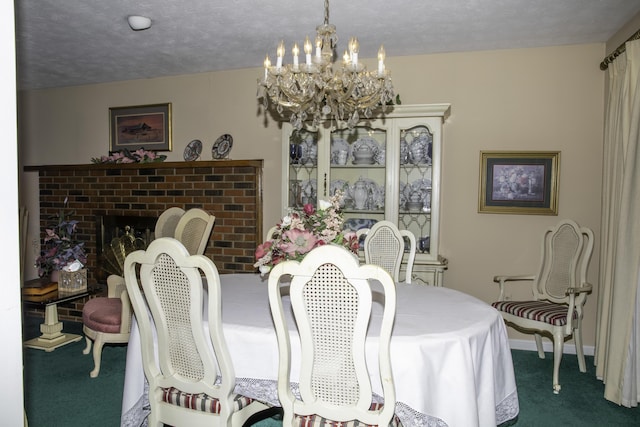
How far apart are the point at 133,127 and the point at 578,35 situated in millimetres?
4059

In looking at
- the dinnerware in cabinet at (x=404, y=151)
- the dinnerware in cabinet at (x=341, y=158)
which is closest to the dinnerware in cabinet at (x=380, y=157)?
the dinnerware in cabinet at (x=404, y=151)

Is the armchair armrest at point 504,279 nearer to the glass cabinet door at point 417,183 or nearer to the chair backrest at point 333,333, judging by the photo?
the glass cabinet door at point 417,183

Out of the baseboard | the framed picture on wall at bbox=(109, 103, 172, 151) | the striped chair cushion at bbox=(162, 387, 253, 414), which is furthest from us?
the framed picture on wall at bbox=(109, 103, 172, 151)

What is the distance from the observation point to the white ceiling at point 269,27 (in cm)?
262

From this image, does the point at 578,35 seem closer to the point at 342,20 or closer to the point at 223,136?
the point at 342,20

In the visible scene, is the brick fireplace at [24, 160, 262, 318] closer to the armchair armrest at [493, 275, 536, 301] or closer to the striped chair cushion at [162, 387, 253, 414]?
the armchair armrest at [493, 275, 536, 301]

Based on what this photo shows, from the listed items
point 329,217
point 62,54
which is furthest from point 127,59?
point 329,217

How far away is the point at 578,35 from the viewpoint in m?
3.11

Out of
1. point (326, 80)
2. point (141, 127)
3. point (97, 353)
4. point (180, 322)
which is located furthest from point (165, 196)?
point (180, 322)

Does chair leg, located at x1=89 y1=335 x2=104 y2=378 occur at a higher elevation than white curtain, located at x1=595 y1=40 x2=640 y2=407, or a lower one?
lower

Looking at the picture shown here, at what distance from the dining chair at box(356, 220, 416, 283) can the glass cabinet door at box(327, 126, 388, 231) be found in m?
0.67

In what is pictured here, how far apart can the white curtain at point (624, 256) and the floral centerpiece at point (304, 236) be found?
69.1 inches

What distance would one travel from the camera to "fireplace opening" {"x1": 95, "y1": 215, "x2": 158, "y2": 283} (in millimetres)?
4273

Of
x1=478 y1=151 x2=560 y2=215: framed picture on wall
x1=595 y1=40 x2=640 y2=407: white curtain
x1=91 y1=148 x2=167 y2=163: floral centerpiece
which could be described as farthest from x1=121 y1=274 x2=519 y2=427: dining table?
x1=91 y1=148 x2=167 y2=163: floral centerpiece
